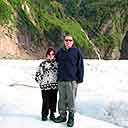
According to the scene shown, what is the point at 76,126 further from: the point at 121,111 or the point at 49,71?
the point at 121,111

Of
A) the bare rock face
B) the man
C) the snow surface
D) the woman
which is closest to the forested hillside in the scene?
the bare rock face

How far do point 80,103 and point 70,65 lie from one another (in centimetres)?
329

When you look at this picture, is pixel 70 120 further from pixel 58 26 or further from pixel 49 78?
pixel 58 26

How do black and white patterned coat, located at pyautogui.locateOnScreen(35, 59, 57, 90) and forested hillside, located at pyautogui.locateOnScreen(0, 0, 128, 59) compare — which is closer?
black and white patterned coat, located at pyautogui.locateOnScreen(35, 59, 57, 90)

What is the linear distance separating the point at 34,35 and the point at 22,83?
42.4m

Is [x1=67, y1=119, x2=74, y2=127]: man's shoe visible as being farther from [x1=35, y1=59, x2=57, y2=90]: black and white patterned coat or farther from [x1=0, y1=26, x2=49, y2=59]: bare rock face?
[x1=0, y1=26, x2=49, y2=59]: bare rock face

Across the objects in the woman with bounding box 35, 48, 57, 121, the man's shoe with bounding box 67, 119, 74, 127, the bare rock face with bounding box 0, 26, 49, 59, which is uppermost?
the bare rock face with bounding box 0, 26, 49, 59

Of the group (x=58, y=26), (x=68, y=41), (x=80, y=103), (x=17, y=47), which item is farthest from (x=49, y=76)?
(x=58, y=26)

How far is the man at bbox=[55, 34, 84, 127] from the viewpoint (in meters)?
9.02

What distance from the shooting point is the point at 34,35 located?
5744cm

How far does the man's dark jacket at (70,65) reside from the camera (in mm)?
9031

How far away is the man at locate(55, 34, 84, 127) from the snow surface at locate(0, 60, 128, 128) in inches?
19.1

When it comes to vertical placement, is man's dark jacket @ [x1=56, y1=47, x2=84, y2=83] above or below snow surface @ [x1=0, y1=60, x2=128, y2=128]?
above

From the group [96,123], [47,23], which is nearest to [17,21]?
[47,23]
